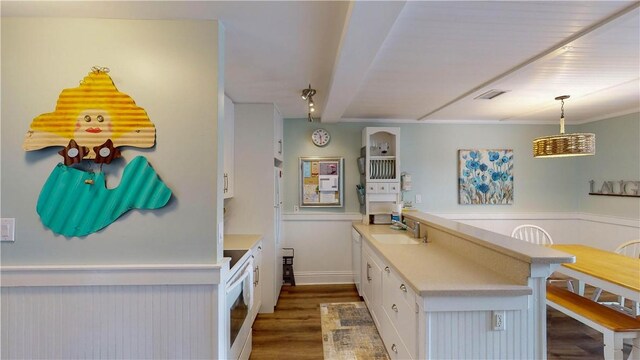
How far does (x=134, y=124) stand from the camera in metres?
1.57

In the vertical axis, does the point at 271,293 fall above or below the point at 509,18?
below

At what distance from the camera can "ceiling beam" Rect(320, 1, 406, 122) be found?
4.35 ft

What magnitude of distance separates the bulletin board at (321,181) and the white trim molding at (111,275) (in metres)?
2.51

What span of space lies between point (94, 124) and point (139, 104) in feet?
0.85

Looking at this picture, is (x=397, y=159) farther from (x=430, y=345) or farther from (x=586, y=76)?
(x=430, y=345)

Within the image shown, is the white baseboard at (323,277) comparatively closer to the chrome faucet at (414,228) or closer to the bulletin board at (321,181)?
the bulletin board at (321,181)

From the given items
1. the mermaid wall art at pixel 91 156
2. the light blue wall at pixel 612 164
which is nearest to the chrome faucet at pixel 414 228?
the mermaid wall art at pixel 91 156

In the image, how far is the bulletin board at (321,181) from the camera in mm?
4039

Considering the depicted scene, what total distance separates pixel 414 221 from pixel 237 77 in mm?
2343

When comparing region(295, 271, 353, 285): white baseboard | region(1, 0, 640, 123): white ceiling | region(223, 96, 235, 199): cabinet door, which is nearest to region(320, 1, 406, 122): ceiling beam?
region(1, 0, 640, 123): white ceiling

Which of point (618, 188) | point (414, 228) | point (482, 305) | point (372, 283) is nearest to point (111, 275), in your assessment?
point (482, 305)

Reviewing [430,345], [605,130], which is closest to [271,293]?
[430,345]

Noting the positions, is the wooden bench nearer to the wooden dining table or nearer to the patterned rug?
the wooden dining table

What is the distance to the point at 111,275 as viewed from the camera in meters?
1.55
